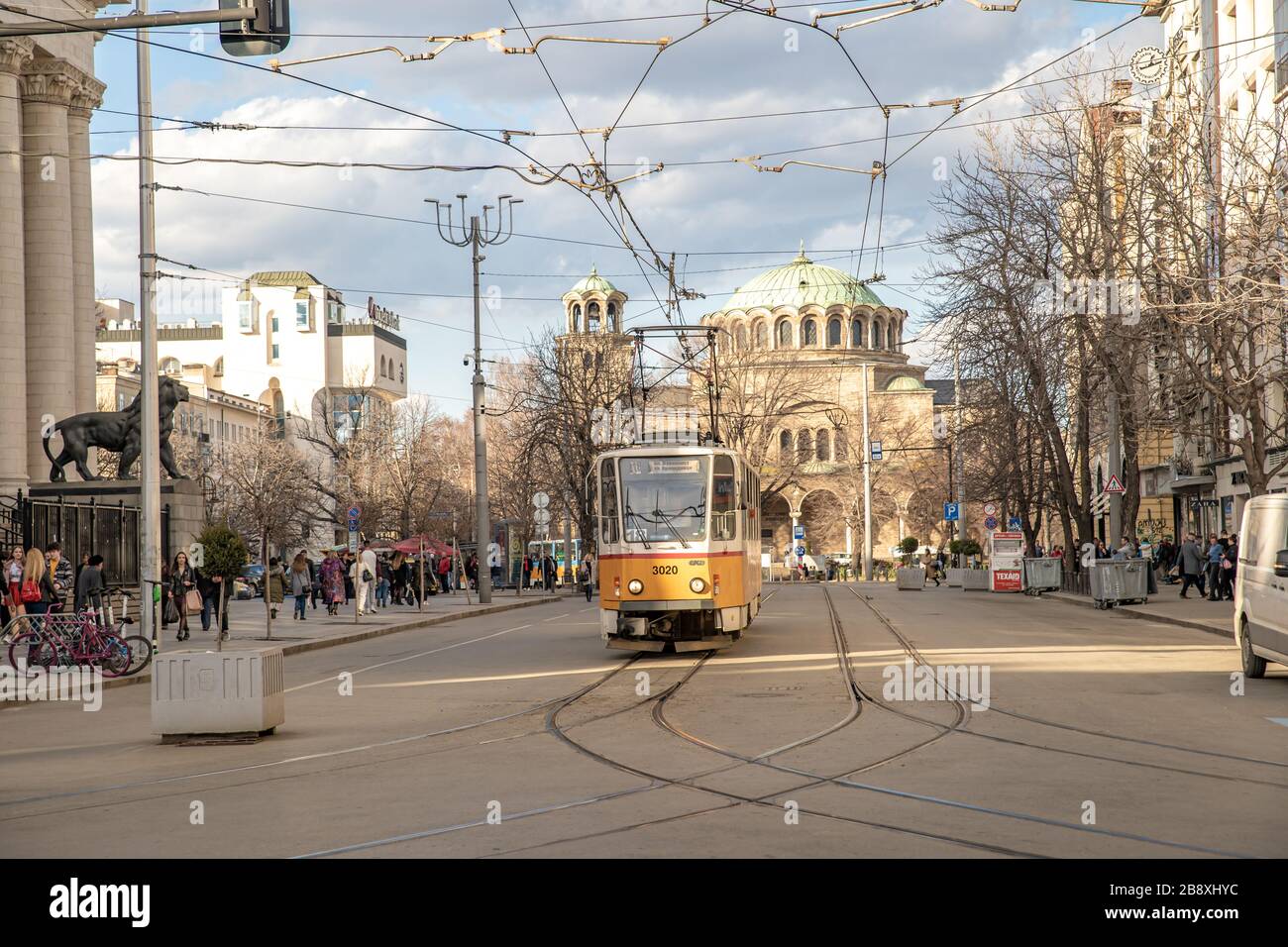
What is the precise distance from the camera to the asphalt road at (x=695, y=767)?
791cm

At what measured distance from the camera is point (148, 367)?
74.6 feet

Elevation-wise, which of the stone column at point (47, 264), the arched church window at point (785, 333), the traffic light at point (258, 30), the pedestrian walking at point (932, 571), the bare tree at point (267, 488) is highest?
the arched church window at point (785, 333)

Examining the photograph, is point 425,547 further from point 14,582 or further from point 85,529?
point 14,582

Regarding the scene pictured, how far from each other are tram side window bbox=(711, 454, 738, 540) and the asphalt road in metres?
→ 2.00

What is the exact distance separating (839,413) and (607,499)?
246 feet

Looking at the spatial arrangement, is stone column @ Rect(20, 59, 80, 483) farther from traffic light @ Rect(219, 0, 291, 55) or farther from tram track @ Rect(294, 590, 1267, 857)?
traffic light @ Rect(219, 0, 291, 55)

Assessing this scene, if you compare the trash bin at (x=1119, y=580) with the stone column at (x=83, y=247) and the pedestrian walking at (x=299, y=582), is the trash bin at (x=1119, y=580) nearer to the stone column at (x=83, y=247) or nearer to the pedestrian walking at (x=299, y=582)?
the pedestrian walking at (x=299, y=582)

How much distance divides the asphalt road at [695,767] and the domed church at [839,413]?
60517 millimetres

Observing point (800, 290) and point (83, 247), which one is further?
point (800, 290)

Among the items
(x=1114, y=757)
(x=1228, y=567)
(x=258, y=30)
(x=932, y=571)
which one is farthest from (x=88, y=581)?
(x=932, y=571)

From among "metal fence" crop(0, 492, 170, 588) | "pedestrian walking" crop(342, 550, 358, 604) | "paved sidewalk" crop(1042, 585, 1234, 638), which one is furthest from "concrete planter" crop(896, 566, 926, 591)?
"metal fence" crop(0, 492, 170, 588)

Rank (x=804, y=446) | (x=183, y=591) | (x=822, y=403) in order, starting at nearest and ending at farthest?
(x=183, y=591), (x=822, y=403), (x=804, y=446)

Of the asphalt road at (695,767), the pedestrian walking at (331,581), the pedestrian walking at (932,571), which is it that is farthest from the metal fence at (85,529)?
the pedestrian walking at (932,571)
